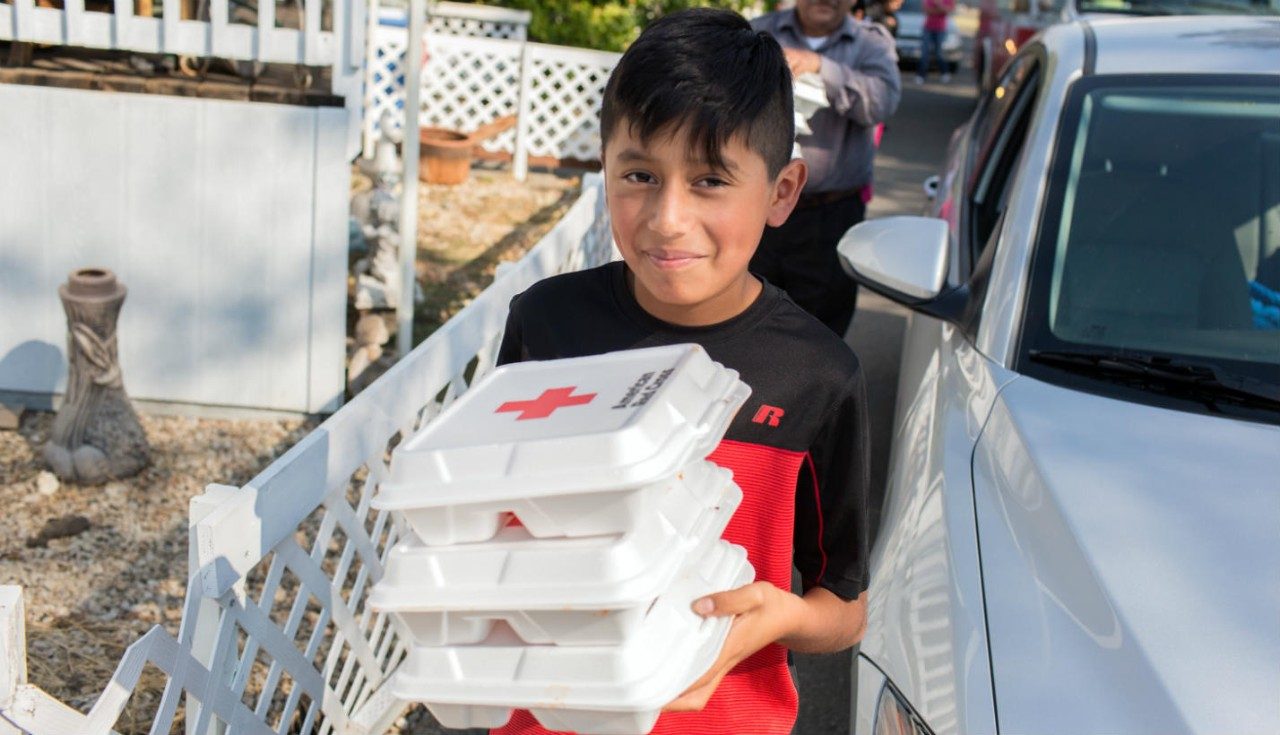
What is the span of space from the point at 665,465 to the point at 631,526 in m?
0.07

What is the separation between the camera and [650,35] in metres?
1.76

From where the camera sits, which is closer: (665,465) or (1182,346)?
(665,465)

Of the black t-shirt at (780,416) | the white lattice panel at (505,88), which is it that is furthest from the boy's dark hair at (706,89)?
the white lattice panel at (505,88)

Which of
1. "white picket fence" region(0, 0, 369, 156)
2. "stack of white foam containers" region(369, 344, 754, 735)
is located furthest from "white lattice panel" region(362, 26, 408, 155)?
"stack of white foam containers" region(369, 344, 754, 735)

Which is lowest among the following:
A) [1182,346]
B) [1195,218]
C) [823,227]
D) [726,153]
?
[823,227]

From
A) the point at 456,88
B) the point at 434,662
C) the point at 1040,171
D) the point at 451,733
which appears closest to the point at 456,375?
the point at 451,733

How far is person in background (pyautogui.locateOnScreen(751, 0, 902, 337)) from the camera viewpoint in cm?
459

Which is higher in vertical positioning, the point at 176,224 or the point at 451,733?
the point at 176,224

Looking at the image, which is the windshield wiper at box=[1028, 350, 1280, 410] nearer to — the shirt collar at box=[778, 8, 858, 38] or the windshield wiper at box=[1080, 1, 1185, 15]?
the shirt collar at box=[778, 8, 858, 38]

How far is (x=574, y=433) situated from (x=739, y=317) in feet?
1.79

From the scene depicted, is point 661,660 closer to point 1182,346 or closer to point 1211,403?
point 1211,403

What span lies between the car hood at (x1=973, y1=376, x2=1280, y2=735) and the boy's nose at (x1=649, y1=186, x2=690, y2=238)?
30.0 inches

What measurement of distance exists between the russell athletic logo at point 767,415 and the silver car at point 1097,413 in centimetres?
47

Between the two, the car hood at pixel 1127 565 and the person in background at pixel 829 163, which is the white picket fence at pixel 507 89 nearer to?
the person in background at pixel 829 163
